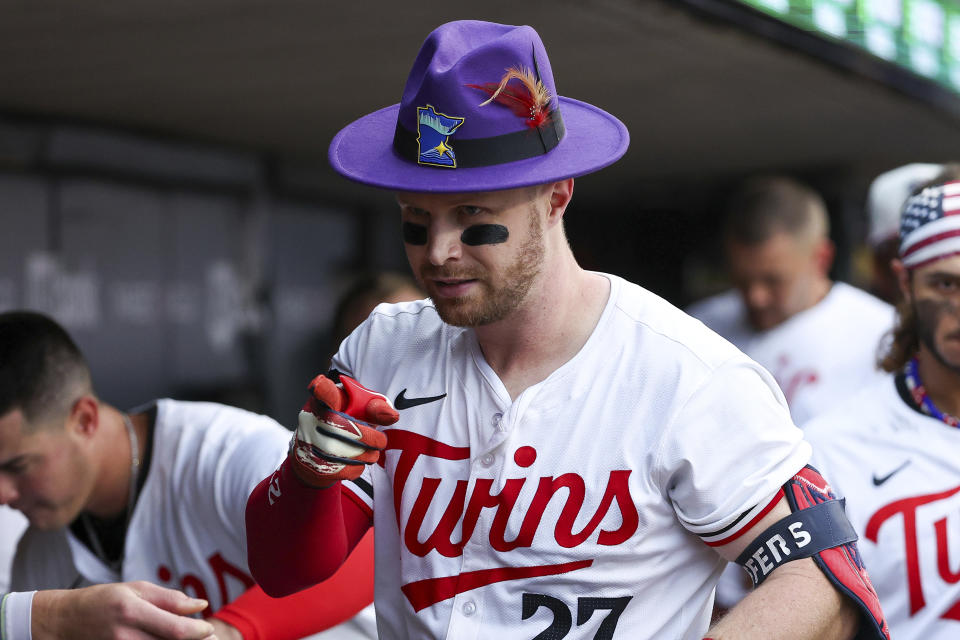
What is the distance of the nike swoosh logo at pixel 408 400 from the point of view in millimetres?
1993

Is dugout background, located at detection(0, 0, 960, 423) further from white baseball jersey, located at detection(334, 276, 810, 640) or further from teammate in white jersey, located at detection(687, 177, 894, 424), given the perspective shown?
white baseball jersey, located at detection(334, 276, 810, 640)

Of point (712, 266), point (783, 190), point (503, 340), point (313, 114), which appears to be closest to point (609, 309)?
point (503, 340)

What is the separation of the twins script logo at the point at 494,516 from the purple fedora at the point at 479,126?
0.49 meters

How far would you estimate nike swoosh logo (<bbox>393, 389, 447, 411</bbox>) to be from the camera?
6.54 ft

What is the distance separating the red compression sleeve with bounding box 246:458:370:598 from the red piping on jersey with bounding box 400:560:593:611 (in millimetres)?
171

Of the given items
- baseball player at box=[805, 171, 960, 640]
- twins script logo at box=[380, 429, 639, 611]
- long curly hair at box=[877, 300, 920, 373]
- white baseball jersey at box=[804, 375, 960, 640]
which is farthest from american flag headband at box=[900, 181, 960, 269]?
twins script logo at box=[380, 429, 639, 611]

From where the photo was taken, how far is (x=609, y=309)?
1.93m

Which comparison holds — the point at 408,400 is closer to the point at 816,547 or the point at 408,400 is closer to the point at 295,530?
the point at 295,530

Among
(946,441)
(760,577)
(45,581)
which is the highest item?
(760,577)

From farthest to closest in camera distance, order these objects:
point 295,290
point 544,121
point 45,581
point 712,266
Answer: point 712,266
point 295,290
point 45,581
point 544,121

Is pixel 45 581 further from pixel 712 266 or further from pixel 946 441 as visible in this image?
pixel 712 266

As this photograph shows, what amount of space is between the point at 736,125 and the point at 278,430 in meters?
5.77

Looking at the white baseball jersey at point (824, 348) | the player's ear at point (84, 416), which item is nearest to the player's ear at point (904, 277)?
the white baseball jersey at point (824, 348)

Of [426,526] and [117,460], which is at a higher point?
[426,526]
